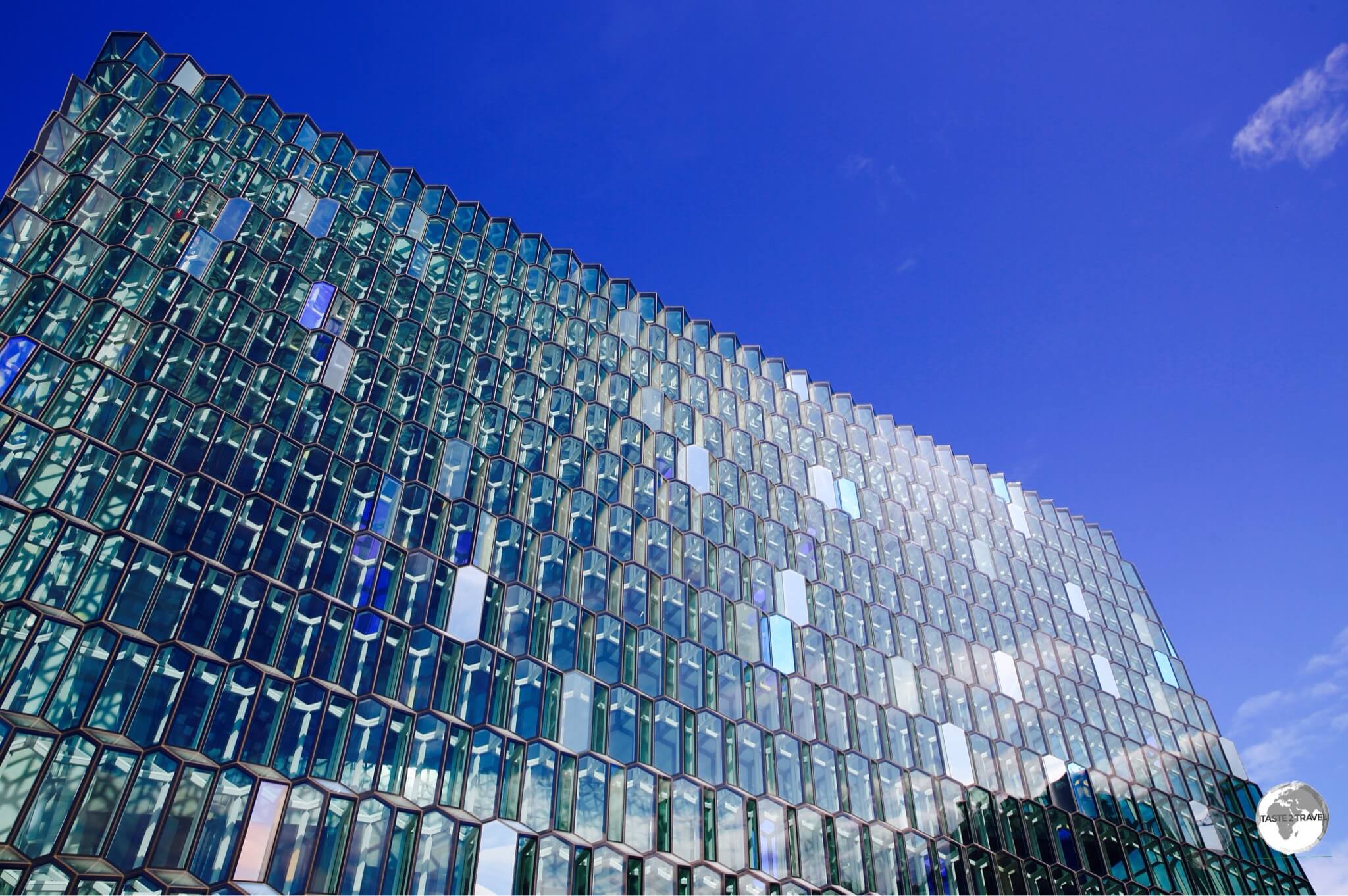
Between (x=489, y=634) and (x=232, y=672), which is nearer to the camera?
(x=232, y=672)

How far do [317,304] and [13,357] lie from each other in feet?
25.9

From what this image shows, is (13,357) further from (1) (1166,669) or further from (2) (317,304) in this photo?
(1) (1166,669)

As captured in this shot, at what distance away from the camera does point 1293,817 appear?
926 centimetres

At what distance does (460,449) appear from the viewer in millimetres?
24281

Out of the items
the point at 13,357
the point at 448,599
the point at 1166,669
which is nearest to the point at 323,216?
the point at 13,357

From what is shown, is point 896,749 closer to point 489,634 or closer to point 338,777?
point 489,634

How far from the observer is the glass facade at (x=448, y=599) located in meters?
15.7

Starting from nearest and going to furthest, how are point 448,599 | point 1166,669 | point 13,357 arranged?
1. point 13,357
2. point 448,599
3. point 1166,669

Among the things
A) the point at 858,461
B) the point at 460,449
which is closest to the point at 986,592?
the point at 858,461

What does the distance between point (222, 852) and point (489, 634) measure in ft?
24.0

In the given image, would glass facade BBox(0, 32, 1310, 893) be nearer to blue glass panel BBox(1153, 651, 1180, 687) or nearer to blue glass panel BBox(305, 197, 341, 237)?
blue glass panel BBox(305, 197, 341, 237)

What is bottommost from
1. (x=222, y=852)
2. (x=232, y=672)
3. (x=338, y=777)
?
(x=222, y=852)

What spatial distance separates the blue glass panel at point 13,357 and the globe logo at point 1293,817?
20.8 meters

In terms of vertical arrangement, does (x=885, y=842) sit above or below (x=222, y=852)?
above
